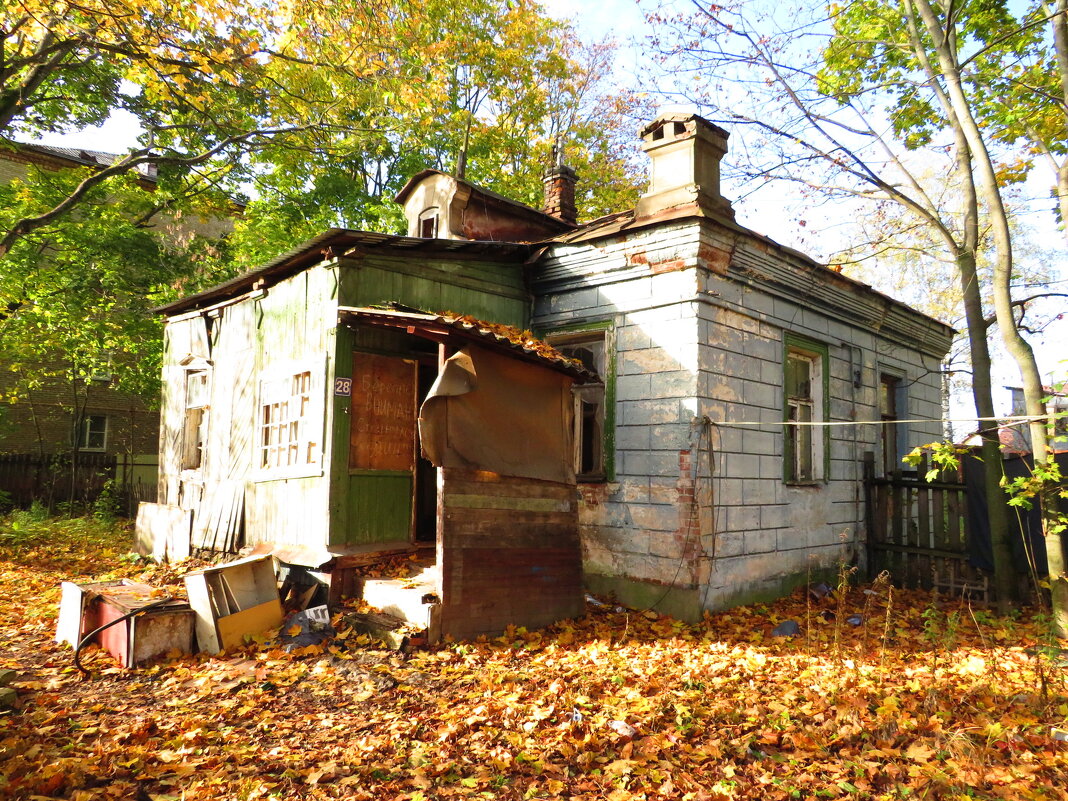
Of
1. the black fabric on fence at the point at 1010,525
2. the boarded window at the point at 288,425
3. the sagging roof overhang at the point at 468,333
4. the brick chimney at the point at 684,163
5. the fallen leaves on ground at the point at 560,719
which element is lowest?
the fallen leaves on ground at the point at 560,719

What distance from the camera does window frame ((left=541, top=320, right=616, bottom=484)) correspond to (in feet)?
28.7

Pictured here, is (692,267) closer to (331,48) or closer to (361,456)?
(361,456)

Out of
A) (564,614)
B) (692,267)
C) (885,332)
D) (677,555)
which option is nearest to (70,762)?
(564,614)

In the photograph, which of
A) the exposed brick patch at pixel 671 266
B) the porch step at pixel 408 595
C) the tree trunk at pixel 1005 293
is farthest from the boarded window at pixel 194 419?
the tree trunk at pixel 1005 293

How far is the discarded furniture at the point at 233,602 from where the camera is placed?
22.3ft

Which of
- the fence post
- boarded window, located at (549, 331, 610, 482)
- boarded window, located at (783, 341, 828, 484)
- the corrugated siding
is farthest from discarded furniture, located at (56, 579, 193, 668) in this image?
the fence post

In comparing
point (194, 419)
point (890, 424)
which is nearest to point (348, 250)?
point (194, 419)

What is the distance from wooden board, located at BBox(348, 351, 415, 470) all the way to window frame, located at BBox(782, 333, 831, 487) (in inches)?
205

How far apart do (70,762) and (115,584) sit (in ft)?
13.1

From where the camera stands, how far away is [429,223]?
12016 mm

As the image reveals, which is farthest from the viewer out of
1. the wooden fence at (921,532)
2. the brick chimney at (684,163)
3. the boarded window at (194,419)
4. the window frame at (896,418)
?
the window frame at (896,418)

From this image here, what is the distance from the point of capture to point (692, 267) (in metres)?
8.13

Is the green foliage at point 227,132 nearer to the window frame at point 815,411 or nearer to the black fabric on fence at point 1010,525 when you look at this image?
the window frame at point 815,411

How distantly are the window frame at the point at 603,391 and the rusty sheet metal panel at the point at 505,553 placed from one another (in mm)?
1051
